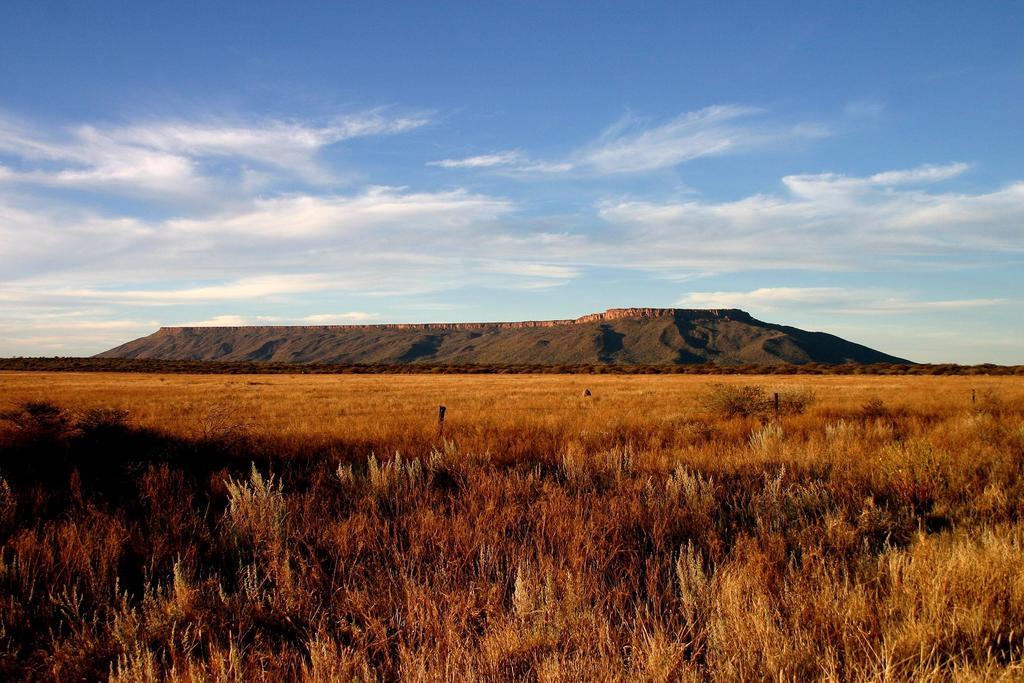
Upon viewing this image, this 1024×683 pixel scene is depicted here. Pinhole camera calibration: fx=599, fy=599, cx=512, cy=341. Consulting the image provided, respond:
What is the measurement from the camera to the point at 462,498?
619 centimetres

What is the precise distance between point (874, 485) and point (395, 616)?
6.07 meters

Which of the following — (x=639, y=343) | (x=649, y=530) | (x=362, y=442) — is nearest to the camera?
(x=649, y=530)

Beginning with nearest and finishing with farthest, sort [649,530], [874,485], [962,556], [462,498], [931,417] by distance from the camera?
[962,556] → [649,530] → [462,498] → [874,485] → [931,417]

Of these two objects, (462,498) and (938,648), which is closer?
(938,648)

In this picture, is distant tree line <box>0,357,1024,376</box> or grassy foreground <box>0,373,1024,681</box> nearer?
grassy foreground <box>0,373,1024,681</box>

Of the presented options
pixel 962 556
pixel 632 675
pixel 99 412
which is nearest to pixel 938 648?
pixel 962 556

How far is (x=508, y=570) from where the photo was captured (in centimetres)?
432

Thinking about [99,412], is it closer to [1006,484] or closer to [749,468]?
[749,468]

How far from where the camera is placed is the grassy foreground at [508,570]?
10.3ft

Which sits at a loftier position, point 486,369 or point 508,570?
point 508,570

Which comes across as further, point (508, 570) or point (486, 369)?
point (486, 369)

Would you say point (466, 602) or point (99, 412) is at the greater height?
point (99, 412)

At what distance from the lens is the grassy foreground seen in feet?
10.3

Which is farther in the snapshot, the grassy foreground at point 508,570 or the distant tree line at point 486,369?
the distant tree line at point 486,369
